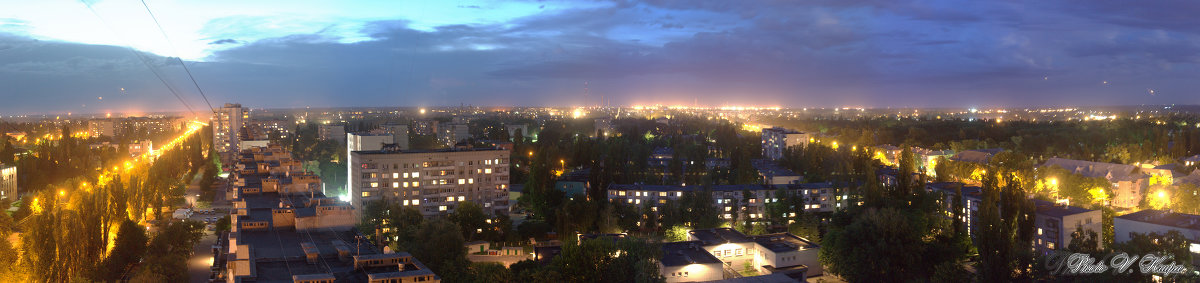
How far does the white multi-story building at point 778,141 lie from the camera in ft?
129

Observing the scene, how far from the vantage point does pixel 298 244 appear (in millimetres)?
12953

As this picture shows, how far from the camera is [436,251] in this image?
1359 centimetres

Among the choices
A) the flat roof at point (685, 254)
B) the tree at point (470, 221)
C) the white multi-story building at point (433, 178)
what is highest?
the white multi-story building at point (433, 178)

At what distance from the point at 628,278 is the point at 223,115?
152 feet

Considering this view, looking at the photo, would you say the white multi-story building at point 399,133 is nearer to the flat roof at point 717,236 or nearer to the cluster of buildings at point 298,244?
the cluster of buildings at point 298,244

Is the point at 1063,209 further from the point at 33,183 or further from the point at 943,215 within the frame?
the point at 33,183

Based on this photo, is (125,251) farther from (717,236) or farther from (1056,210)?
(1056,210)

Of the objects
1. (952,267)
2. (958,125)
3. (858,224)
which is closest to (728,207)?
(858,224)

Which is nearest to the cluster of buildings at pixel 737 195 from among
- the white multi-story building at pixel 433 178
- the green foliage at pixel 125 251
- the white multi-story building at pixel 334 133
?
the white multi-story building at pixel 433 178

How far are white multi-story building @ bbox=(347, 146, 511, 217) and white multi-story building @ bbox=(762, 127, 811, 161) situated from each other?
2049 centimetres

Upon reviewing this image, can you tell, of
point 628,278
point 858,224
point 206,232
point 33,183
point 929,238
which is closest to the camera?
point 628,278

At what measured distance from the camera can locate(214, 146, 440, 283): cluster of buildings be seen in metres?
10.2

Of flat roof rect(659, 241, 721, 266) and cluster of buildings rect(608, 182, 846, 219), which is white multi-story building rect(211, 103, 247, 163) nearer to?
cluster of buildings rect(608, 182, 846, 219)

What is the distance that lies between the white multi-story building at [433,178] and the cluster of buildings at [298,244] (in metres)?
1.42
